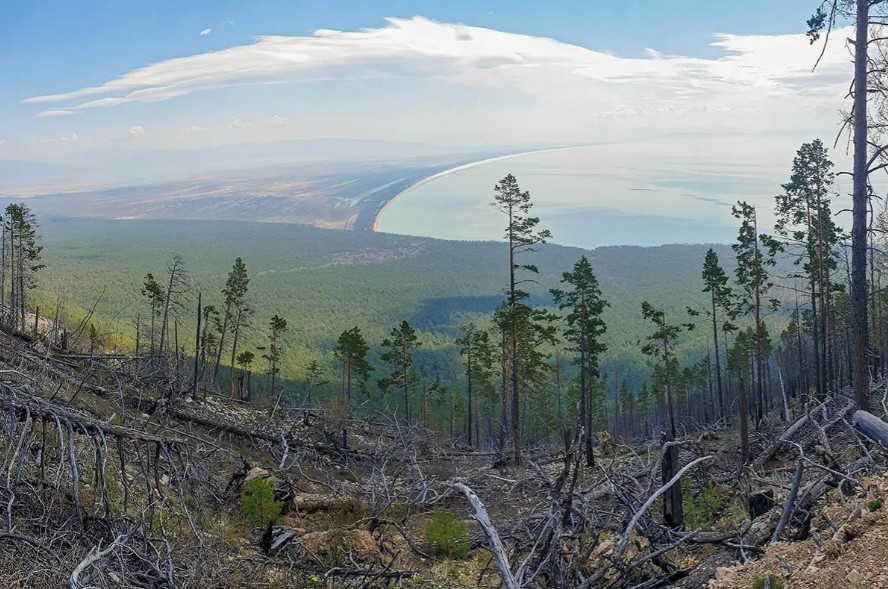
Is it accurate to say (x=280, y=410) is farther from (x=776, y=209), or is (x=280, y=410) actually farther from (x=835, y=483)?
(x=776, y=209)

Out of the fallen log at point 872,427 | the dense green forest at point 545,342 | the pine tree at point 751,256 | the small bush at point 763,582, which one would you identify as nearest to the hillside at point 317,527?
the small bush at point 763,582

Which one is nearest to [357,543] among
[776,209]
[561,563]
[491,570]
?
[491,570]

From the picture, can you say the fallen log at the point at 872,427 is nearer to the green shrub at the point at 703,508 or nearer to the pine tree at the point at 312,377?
the green shrub at the point at 703,508

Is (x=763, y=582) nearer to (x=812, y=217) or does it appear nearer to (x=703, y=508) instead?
(x=703, y=508)

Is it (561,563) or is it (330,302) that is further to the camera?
(330,302)

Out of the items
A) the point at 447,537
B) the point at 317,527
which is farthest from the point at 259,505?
the point at 447,537
